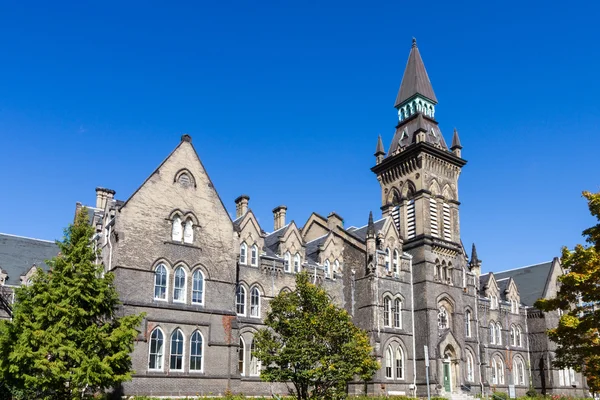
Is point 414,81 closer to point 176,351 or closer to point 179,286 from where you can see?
point 179,286

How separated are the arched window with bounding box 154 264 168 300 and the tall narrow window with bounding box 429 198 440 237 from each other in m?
24.3

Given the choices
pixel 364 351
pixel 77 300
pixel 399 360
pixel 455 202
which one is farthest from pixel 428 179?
pixel 77 300

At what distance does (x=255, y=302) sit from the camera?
132ft

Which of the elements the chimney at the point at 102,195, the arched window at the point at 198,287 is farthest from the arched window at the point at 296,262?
the chimney at the point at 102,195

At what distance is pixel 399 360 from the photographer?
4575cm

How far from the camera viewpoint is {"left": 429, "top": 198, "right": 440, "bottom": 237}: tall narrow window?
50.3 meters

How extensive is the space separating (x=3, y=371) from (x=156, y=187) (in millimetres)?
13565

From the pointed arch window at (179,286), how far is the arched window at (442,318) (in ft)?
74.6

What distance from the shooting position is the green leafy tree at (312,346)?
29.2 m

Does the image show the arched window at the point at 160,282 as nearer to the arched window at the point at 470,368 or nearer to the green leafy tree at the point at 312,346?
the green leafy tree at the point at 312,346

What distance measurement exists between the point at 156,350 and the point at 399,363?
Answer: 20353mm

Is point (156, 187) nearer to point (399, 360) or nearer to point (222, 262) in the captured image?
point (222, 262)

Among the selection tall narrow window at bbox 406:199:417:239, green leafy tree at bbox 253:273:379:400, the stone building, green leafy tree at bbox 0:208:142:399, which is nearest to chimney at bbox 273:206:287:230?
the stone building

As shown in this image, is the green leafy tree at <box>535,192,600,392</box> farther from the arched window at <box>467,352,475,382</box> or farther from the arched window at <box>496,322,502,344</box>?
the arched window at <box>496,322,502,344</box>
